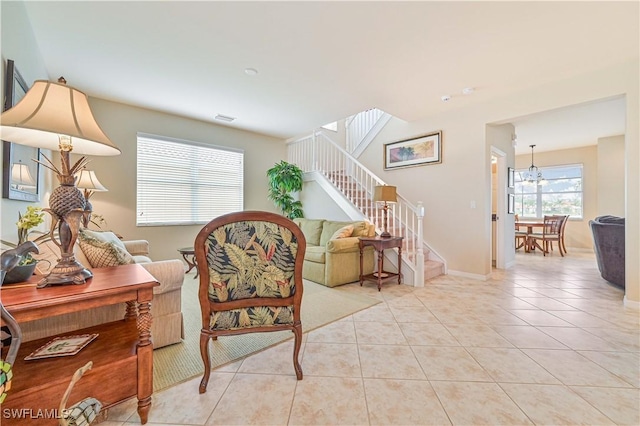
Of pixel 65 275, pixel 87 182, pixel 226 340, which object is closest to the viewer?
pixel 65 275

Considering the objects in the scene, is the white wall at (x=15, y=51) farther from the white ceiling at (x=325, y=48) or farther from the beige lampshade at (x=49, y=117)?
the beige lampshade at (x=49, y=117)

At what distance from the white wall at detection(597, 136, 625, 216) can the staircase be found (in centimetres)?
478

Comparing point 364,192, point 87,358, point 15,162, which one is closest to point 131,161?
point 15,162

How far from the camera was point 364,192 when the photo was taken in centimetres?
530

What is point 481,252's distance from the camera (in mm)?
3869

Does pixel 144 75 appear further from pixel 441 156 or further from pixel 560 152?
pixel 560 152

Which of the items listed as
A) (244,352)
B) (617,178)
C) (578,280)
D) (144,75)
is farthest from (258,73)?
(617,178)

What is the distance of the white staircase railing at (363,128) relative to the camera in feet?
17.6

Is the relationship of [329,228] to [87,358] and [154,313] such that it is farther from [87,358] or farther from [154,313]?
[87,358]

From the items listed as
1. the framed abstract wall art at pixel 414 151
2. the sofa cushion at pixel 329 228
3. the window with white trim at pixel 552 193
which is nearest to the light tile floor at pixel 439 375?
the sofa cushion at pixel 329 228

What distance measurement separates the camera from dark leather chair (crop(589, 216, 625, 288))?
3332 millimetres

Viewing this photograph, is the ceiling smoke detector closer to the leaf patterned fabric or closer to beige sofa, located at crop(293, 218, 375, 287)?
beige sofa, located at crop(293, 218, 375, 287)

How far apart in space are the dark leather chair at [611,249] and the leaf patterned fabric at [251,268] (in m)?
4.41

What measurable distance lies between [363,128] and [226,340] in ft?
16.9
